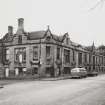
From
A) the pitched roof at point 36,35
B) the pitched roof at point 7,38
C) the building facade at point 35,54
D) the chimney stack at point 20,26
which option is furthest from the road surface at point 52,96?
the pitched roof at point 7,38

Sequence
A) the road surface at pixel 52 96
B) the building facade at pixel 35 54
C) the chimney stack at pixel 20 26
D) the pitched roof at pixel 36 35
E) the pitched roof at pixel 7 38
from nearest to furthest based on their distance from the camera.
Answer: the road surface at pixel 52 96
the building facade at pixel 35 54
the pitched roof at pixel 36 35
the chimney stack at pixel 20 26
the pitched roof at pixel 7 38

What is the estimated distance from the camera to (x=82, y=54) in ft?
205

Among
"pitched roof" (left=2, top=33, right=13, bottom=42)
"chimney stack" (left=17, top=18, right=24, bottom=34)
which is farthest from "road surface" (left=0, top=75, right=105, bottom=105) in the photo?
"pitched roof" (left=2, top=33, right=13, bottom=42)

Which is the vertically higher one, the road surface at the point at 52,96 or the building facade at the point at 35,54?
the building facade at the point at 35,54

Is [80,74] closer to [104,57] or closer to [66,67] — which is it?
[66,67]

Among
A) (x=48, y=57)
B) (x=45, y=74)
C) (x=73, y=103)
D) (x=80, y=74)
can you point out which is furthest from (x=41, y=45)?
(x=73, y=103)

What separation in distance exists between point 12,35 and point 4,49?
383 centimetres

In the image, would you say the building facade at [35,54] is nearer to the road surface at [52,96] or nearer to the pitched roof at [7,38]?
the pitched roof at [7,38]

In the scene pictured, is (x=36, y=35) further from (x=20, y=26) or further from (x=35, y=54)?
(x=35, y=54)

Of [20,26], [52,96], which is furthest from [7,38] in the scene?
[52,96]

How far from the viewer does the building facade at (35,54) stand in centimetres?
4503

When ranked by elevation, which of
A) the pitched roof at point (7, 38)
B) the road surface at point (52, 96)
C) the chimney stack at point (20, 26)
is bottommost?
the road surface at point (52, 96)

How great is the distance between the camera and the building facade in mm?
45031

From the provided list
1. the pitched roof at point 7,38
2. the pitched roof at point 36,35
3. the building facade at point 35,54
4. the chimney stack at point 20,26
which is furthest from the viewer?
the pitched roof at point 7,38
